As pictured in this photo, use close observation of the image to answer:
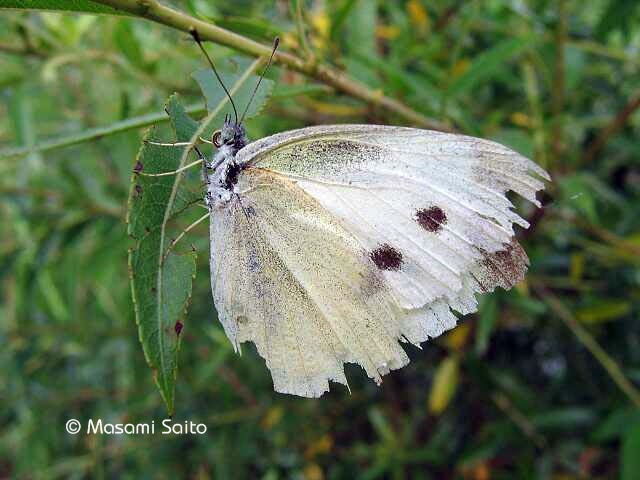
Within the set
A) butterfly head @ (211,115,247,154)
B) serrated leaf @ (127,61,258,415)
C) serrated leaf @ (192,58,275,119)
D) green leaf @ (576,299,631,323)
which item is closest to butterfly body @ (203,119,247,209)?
butterfly head @ (211,115,247,154)

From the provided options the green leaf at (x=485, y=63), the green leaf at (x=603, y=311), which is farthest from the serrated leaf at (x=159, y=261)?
the green leaf at (x=603, y=311)

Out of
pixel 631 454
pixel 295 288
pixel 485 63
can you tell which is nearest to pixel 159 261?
pixel 295 288

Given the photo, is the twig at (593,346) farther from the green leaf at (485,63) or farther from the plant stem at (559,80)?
the green leaf at (485,63)

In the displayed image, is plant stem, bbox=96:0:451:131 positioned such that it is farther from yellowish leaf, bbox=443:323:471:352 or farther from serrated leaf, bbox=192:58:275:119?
yellowish leaf, bbox=443:323:471:352

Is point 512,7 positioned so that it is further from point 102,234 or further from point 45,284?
point 45,284

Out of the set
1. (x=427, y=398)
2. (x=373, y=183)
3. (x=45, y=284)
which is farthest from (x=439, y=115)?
(x=45, y=284)

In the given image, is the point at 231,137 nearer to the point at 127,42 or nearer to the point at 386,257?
the point at 386,257
